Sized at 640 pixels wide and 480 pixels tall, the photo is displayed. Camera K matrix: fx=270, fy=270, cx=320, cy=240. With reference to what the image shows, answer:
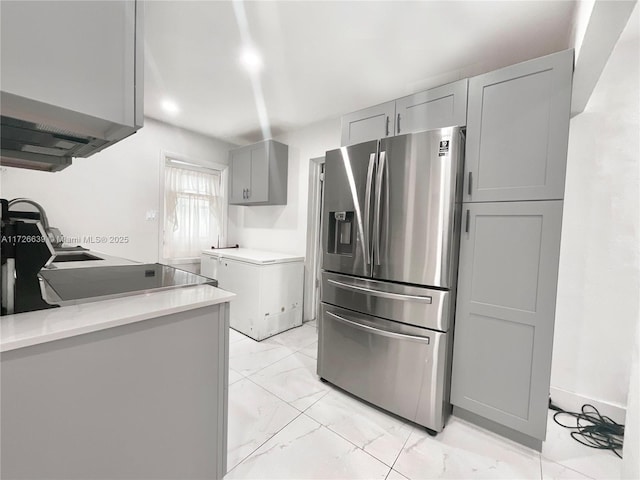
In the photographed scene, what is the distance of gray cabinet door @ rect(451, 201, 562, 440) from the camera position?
1.48 metres

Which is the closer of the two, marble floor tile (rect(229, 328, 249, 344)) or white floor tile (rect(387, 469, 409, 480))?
white floor tile (rect(387, 469, 409, 480))

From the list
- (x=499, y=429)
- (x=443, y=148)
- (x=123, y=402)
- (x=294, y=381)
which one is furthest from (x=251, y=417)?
(x=443, y=148)

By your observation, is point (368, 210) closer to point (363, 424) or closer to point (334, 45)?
point (334, 45)

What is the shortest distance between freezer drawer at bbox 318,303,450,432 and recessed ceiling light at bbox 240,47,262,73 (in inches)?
80.0

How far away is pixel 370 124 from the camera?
2.12 meters

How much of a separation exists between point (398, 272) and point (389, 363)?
63cm

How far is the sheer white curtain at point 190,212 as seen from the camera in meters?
3.69

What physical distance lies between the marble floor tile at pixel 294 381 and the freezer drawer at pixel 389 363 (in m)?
0.14

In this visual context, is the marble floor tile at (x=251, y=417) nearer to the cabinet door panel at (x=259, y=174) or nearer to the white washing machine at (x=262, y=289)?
the white washing machine at (x=262, y=289)

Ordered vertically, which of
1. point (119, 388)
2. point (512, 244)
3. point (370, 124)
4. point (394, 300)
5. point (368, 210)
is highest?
point (370, 124)

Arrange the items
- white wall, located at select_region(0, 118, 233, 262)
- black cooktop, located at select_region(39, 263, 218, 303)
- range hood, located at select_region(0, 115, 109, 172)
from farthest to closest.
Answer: white wall, located at select_region(0, 118, 233, 262)
black cooktop, located at select_region(39, 263, 218, 303)
range hood, located at select_region(0, 115, 109, 172)

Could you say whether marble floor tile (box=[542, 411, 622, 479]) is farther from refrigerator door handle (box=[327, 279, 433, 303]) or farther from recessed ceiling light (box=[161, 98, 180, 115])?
recessed ceiling light (box=[161, 98, 180, 115])

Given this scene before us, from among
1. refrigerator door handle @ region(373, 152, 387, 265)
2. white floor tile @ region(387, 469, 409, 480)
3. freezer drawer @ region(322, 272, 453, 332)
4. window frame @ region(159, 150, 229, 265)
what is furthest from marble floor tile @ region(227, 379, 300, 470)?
window frame @ region(159, 150, 229, 265)

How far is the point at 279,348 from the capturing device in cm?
282
